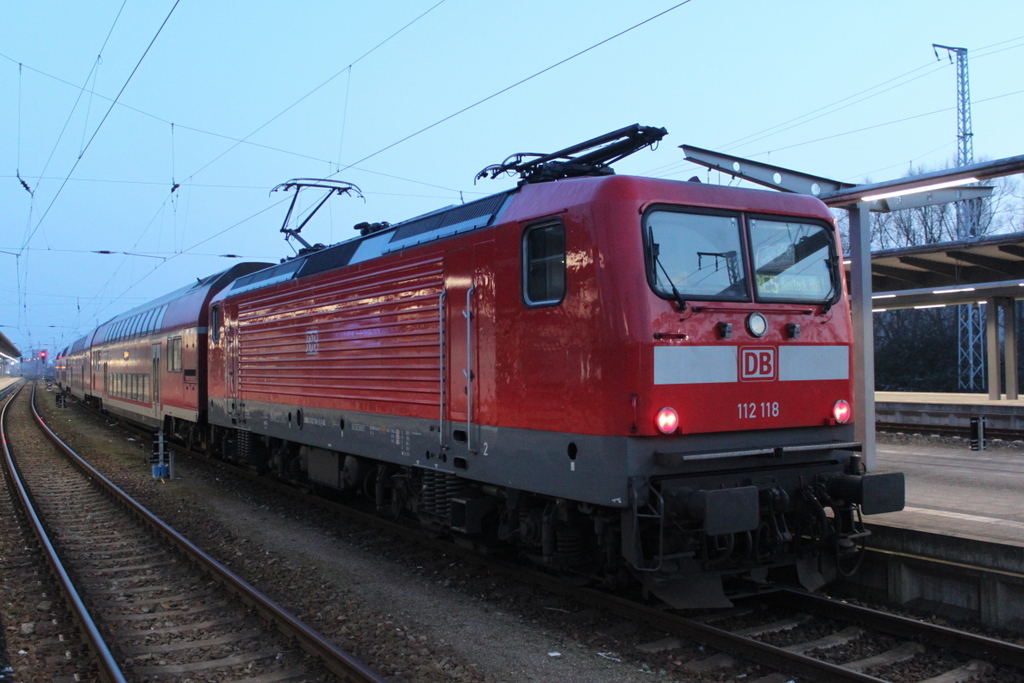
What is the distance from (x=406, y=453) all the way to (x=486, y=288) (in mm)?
2302

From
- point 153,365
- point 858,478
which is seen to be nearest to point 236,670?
point 858,478

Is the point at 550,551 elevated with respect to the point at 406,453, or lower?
lower

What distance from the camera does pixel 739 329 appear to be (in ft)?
20.0

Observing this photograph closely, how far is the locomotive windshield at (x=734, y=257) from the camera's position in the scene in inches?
236

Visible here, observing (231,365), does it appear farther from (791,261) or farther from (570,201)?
(791,261)

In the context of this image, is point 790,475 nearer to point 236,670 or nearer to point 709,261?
point 709,261

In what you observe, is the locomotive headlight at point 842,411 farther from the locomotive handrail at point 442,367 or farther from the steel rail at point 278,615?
the steel rail at point 278,615

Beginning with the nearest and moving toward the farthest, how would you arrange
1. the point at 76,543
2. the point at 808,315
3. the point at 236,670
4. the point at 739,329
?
1. the point at 236,670
2. the point at 739,329
3. the point at 808,315
4. the point at 76,543

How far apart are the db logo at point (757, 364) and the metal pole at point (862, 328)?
4.82 m

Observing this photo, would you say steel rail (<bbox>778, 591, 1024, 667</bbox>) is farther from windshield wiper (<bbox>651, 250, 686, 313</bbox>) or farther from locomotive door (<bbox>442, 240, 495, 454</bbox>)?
locomotive door (<bbox>442, 240, 495, 454</bbox>)

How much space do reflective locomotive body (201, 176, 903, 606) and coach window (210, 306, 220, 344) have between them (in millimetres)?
8003

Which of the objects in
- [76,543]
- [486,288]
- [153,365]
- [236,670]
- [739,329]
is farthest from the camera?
[153,365]

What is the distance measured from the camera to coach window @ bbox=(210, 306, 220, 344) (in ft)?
48.7

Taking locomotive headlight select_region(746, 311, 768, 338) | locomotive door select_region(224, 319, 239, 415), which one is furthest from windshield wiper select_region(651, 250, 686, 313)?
locomotive door select_region(224, 319, 239, 415)
